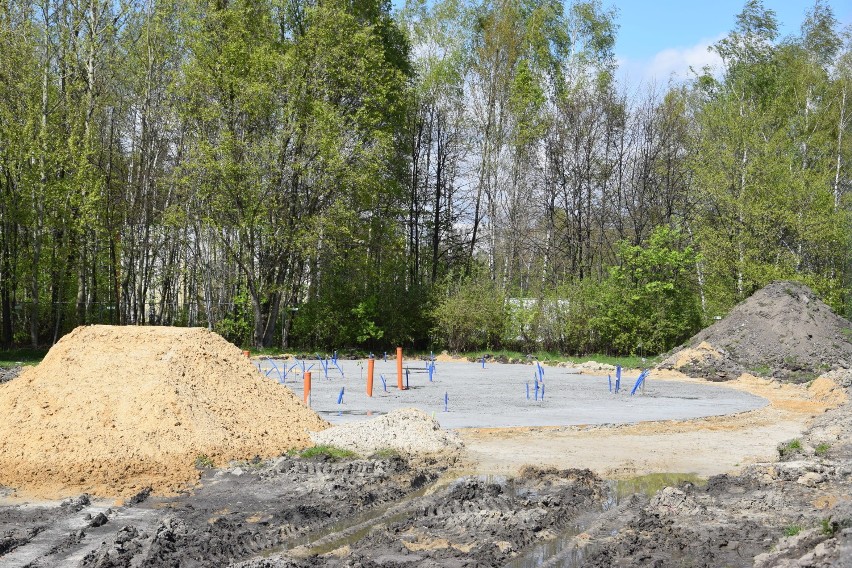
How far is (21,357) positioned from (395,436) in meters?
16.0

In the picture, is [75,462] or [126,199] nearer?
[75,462]

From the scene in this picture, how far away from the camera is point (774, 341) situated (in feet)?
72.3

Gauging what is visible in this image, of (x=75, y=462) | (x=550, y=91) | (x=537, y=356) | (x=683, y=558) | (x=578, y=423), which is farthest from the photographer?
(x=550, y=91)

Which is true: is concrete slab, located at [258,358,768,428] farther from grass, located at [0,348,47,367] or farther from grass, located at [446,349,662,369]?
grass, located at [0,348,47,367]

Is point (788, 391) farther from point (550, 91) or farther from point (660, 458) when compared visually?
point (550, 91)

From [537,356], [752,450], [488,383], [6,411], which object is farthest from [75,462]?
[537,356]

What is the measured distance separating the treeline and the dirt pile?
3.45 m

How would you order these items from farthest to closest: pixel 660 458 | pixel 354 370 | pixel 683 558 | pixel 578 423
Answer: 1. pixel 354 370
2. pixel 578 423
3. pixel 660 458
4. pixel 683 558

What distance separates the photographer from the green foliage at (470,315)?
2845 centimetres

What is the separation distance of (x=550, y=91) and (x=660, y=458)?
2734cm

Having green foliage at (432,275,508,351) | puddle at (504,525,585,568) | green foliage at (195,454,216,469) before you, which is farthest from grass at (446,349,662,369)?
puddle at (504,525,585,568)

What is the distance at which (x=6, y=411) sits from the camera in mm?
10102

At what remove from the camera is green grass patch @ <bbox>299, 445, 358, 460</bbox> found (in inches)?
369

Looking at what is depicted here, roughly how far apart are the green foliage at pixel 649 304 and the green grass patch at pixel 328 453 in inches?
748
